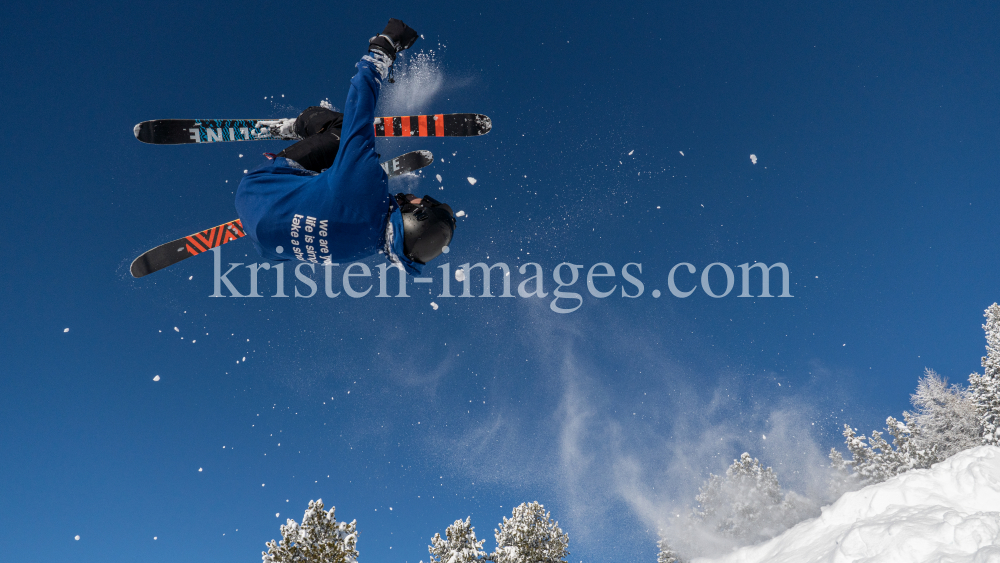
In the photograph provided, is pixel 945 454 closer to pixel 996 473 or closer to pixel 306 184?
pixel 996 473

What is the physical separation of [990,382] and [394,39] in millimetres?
32732

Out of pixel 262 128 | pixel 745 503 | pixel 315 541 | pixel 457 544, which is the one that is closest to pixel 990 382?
pixel 745 503

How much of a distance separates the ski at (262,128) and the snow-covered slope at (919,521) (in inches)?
290

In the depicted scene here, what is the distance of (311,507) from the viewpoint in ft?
47.9

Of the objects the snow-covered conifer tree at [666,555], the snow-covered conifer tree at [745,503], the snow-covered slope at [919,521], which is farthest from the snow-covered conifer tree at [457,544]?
the snow-covered conifer tree at [745,503]

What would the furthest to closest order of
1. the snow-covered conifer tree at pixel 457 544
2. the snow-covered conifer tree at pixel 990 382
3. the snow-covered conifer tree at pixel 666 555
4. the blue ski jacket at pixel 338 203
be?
the snow-covered conifer tree at pixel 666 555 < the snow-covered conifer tree at pixel 990 382 < the snow-covered conifer tree at pixel 457 544 < the blue ski jacket at pixel 338 203

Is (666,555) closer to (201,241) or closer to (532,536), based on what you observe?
(532,536)

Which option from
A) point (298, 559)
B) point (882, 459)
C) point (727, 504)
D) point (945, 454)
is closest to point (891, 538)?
point (298, 559)

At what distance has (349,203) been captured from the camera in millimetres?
3176

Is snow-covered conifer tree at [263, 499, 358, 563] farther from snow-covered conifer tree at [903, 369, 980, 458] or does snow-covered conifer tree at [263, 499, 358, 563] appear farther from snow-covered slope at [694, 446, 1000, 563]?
snow-covered conifer tree at [903, 369, 980, 458]

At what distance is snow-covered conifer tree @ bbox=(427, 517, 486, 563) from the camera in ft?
55.0

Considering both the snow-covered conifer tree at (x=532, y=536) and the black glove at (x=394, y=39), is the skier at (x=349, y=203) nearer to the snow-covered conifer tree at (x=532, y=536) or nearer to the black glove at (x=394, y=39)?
the black glove at (x=394, y=39)

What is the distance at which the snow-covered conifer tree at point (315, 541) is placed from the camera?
13.8 metres

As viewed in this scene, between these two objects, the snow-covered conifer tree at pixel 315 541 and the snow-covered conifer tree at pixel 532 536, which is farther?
the snow-covered conifer tree at pixel 532 536
